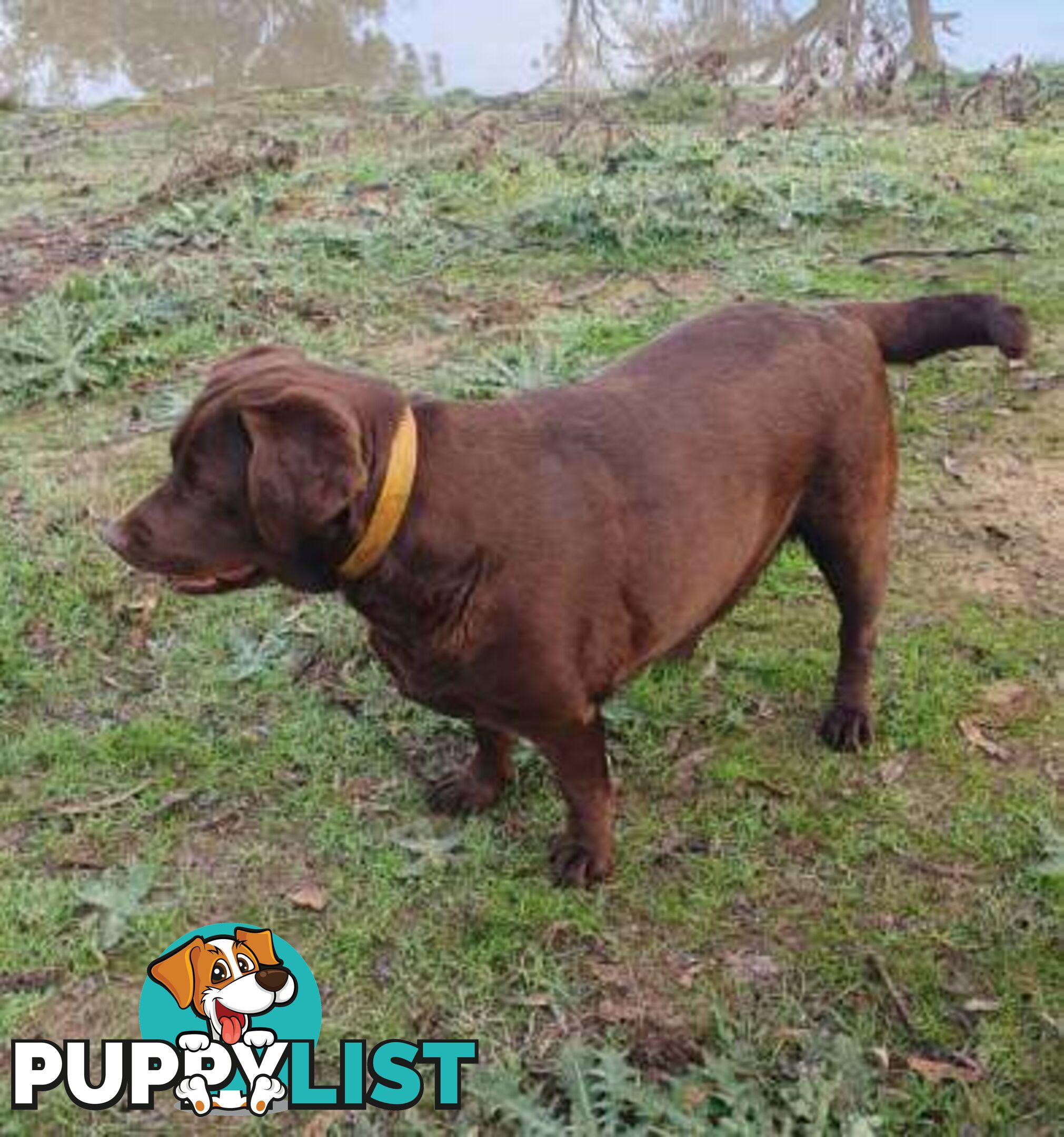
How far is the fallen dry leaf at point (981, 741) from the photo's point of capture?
12.1ft

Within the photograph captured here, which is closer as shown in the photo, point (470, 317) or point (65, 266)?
point (470, 317)

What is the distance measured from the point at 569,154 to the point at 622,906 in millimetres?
6396

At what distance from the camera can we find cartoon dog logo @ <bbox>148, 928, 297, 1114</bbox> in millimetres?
2852

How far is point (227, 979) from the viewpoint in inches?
117

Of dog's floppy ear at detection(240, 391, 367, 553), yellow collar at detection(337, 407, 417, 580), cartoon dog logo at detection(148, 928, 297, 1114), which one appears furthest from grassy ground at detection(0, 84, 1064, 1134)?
dog's floppy ear at detection(240, 391, 367, 553)

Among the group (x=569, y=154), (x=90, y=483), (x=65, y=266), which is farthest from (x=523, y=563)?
(x=569, y=154)

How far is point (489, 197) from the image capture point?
311 inches

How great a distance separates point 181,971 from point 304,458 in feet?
4.31

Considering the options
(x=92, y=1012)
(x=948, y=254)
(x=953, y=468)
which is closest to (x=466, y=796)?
(x=92, y=1012)

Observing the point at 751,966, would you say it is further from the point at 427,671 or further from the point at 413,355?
the point at 413,355

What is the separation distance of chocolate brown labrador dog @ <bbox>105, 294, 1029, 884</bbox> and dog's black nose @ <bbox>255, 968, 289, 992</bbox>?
730mm

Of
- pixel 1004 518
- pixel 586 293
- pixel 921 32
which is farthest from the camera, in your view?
pixel 921 32

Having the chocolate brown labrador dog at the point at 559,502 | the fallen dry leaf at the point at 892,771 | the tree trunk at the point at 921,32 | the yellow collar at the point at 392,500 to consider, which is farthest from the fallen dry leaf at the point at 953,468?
the tree trunk at the point at 921,32

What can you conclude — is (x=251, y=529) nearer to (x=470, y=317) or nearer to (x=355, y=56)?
(x=470, y=317)
